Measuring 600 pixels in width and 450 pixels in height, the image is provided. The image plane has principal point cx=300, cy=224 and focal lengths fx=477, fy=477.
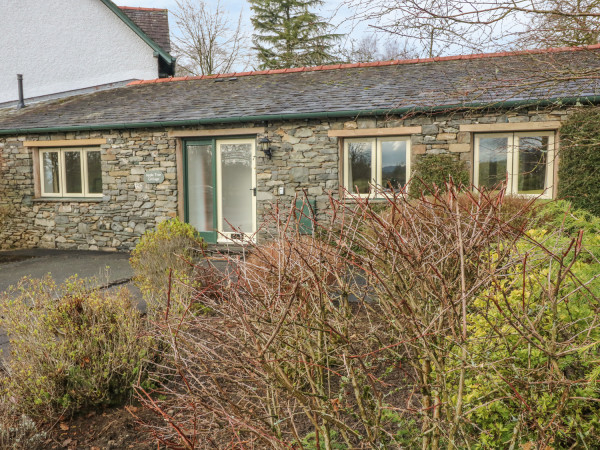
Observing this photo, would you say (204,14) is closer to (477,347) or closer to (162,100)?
(162,100)

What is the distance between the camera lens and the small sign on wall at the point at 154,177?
10.5 m

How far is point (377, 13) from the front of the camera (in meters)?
4.54

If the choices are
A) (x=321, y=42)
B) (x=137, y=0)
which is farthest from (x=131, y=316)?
(x=137, y=0)

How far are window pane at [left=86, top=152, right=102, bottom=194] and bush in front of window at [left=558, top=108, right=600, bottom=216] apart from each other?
9.69m

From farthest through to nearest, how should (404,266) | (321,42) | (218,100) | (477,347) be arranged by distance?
(321,42)
(218,100)
(477,347)
(404,266)

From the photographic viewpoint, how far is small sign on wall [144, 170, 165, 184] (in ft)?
34.4

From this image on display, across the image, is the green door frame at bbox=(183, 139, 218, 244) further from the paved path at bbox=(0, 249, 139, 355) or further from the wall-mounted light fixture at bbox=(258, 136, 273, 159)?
the paved path at bbox=(0, 249, 139, 355)

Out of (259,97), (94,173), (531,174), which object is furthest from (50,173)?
(531,174)

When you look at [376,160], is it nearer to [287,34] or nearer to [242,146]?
[242,146]

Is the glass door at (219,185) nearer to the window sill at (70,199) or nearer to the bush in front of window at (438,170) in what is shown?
the window sill at (70,199)

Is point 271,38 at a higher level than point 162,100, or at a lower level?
higher

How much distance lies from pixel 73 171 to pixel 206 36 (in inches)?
581

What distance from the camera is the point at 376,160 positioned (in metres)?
9.52

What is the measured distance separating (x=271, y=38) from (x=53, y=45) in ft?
38.6
